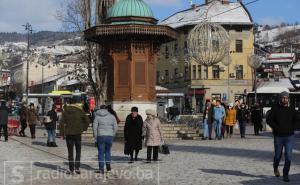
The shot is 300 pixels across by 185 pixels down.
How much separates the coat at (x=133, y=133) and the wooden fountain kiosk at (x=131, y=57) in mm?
9294

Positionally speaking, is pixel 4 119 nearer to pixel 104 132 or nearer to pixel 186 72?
pixel 104 132

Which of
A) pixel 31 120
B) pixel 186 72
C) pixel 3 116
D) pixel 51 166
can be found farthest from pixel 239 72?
pixel 51 166

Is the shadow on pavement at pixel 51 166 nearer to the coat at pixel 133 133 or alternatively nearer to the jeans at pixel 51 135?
the coat at pixel 133 133

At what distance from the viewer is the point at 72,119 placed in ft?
43.3

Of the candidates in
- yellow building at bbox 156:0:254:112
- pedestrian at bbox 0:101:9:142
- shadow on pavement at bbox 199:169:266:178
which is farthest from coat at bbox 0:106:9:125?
yellow building at bbox 156:0:254:112

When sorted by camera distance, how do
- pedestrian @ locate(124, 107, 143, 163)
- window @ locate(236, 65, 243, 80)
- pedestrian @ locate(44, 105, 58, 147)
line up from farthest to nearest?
window @ locate(236, 65, 243, 80), pedestrian @ locate(44, 105, 58, 147), pedestrian @ locate(124, 107, 143, 163)

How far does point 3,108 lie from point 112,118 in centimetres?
1370

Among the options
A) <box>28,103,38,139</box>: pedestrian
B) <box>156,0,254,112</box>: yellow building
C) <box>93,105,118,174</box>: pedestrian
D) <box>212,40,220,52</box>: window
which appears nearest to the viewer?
<box>93,105,118,174</box>: pedestrian

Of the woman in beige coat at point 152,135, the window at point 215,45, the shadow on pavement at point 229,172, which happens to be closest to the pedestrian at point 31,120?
the window at point 215,45

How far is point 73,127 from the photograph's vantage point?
13.1 meters

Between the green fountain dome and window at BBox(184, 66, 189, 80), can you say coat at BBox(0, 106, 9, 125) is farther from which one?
window at BBox(184, 66, 189, 80)

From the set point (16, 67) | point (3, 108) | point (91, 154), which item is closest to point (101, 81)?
point (3, 108)

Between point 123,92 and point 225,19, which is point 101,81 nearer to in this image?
point 123,92

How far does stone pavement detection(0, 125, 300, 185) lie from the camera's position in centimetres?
1177
